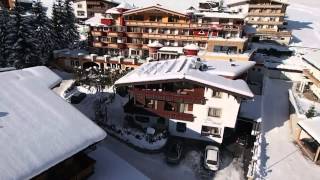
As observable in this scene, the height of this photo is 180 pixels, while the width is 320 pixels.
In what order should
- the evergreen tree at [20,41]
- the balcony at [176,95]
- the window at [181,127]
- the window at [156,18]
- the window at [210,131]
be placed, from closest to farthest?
the balcony at [176,95], the window at [210,131], the window at [181,127], the evergreen tree at [20,41], the window at [156,18]

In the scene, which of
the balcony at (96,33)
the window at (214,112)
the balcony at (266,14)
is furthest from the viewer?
the balcony at (266,14)

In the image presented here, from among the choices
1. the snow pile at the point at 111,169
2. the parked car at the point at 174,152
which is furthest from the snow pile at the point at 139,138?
the snow pile at the point at 111,169

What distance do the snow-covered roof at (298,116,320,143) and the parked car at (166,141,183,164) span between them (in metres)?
13.2

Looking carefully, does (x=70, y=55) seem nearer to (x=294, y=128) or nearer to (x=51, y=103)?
(x=51, y=103)

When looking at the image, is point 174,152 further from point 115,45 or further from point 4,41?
point 4,41

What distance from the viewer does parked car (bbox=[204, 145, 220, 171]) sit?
26047 millimetres

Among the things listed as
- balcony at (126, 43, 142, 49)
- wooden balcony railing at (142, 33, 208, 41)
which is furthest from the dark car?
wooden balcony railing at (142, 33, 208, 41)

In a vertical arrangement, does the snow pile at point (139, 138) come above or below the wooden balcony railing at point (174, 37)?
below

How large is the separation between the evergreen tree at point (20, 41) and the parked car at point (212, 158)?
104ft

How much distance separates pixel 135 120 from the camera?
3192 cm

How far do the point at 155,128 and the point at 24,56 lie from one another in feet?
85.4

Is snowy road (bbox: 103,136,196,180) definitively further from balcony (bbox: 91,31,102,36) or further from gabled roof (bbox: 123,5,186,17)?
gabled roof (bbox: 123,5,186,17)

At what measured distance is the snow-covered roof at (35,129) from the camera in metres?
14.9

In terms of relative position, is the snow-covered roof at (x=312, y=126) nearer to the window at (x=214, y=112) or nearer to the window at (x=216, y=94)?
the window at (x=214, y=112)
